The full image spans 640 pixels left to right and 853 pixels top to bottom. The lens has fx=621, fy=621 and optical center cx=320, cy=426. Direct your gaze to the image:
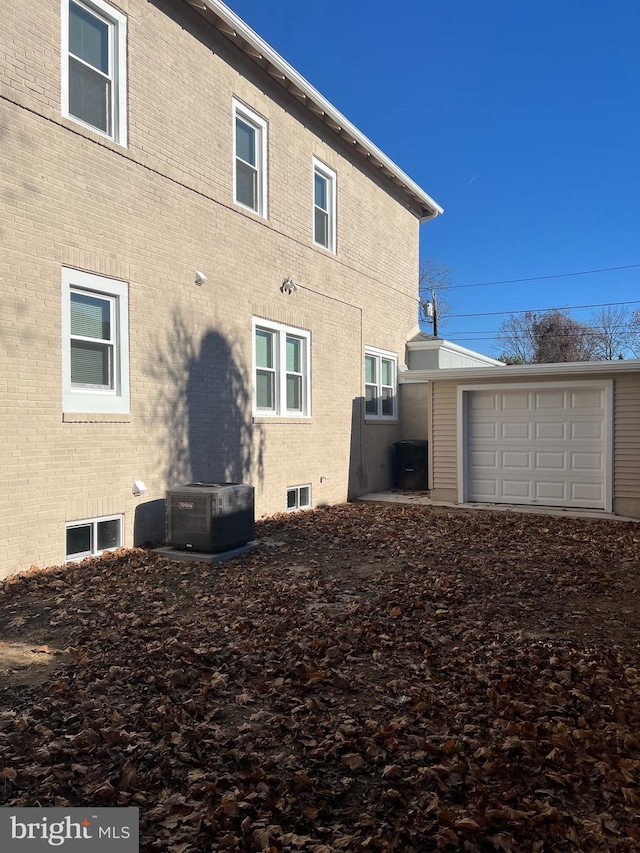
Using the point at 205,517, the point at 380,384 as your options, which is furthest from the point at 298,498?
the point at 380,384

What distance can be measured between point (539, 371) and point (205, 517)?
7538 mm

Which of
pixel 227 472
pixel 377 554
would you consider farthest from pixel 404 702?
pixel 227 472

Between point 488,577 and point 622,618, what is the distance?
1667mm

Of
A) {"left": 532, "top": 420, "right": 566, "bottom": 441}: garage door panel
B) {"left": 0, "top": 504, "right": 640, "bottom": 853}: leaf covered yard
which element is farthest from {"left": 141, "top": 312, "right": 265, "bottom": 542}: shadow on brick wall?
{"left": 532, "top": 420, "right": 566, "bottom": 441}: garage door panel

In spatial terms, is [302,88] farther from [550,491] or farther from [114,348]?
[550,491]

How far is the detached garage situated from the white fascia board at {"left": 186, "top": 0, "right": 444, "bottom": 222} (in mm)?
5239

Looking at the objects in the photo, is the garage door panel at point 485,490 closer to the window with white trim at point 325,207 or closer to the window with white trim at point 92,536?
the window with white trim at point 325,207

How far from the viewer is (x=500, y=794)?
2836 millimetres

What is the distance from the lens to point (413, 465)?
15102mm

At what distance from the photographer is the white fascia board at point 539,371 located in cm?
1138

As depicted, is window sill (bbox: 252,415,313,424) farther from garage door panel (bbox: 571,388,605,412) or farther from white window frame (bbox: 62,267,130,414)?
garage door panel (bbox: 571,388,605,412)

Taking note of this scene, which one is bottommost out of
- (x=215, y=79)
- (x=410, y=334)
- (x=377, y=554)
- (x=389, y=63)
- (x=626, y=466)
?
(x=377, y=554)

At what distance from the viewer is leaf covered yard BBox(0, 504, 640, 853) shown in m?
2.72

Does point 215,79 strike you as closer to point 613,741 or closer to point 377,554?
point 377,554
